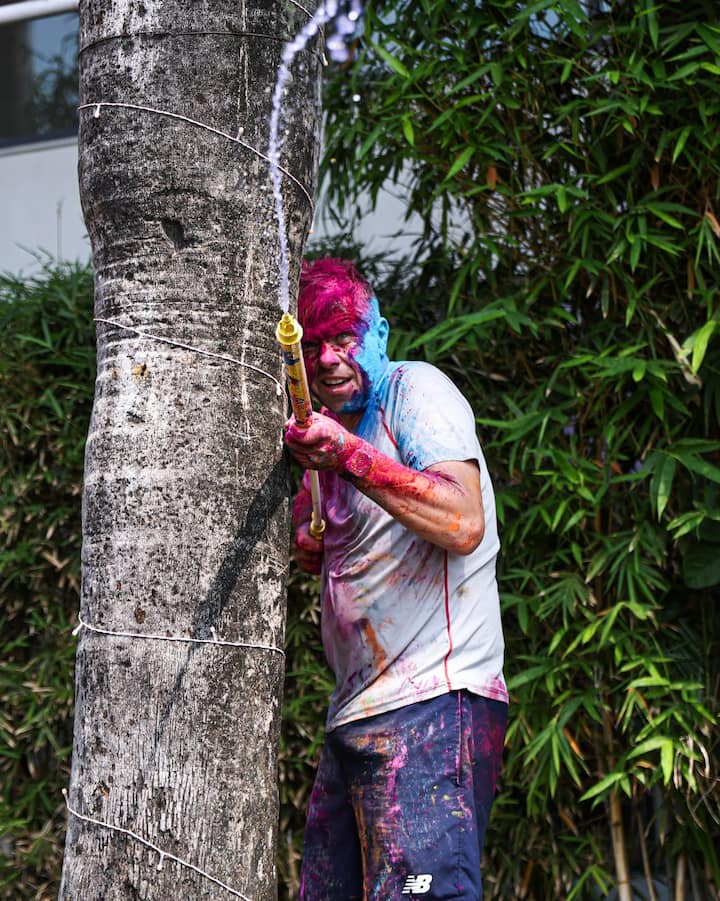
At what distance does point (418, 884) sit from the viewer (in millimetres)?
2029

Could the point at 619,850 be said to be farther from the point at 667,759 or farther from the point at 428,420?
the point at 428,420

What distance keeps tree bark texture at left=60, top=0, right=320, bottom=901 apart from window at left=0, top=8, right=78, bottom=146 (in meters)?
3.73

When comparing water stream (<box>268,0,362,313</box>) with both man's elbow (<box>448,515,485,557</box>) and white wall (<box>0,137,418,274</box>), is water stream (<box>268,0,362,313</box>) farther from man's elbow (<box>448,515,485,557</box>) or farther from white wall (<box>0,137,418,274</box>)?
white wall (<box>0,137,418,274</box>)

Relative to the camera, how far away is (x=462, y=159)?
3.46m

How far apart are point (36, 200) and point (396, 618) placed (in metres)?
3.81

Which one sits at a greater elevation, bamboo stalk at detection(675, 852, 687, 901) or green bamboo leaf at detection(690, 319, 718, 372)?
green bamboo leaf at detection(690, 319, 718, 372)

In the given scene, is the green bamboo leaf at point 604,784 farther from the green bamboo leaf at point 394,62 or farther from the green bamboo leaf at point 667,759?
the green bamboo leaf at point 394,62

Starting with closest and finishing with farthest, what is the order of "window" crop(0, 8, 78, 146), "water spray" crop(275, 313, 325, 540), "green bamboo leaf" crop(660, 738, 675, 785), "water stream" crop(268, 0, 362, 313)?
"water spray" crop(275, 313, 325, 540) → "water stream" crop(268, 0, 362, 313) → "green bamboo leaf" crop(660, 738, 675, 785) → "window" crop(0, 8, 78, 146)

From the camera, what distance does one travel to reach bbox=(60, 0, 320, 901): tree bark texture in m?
1.87

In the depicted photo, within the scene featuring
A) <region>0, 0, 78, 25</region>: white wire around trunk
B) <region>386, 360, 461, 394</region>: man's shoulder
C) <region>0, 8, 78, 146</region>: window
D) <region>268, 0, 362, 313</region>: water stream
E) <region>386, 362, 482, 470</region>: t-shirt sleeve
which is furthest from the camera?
<region>0, 8, 78, 146</region>: window

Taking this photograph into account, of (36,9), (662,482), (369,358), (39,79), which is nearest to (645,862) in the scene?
(662,482)

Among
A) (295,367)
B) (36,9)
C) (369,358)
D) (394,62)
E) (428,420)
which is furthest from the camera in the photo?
(394,62)

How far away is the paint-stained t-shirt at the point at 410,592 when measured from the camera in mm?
2137

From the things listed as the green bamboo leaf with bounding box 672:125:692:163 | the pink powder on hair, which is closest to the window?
the green bamboo leaf with bounding box 672:125:692:163
